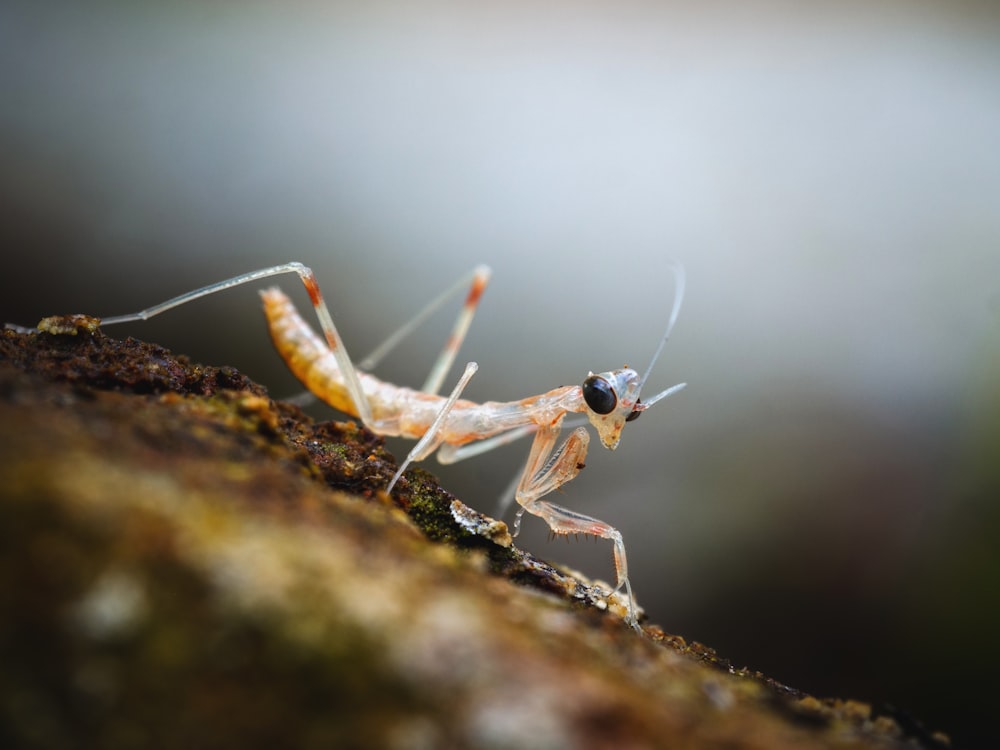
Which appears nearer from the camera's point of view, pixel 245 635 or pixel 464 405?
pixel 245 635

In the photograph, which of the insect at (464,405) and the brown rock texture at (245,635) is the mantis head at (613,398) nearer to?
the insect at (464,405)

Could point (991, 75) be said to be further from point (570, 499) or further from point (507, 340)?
point (570, 499)

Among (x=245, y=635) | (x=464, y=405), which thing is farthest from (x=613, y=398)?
(x=245, y=635)

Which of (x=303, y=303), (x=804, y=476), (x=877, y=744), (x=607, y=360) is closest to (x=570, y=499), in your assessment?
(x=607, y=360)

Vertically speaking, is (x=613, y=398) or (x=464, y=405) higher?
(x=613, y=398)

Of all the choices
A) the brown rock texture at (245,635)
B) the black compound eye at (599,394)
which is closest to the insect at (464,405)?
the black compound eye at (599,394)

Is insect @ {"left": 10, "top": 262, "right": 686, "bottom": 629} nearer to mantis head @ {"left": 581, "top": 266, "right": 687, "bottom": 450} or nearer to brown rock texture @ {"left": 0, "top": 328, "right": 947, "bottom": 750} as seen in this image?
mantis head @ {"left": 581, "top": 266, "right": 687, "bottom": 450}

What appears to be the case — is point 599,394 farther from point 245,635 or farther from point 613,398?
point 245,635

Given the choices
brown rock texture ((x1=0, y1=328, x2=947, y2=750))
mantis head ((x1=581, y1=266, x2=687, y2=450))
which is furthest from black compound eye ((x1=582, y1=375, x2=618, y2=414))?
brown rock texture ((x1=0, y1=328, x2=947, y2=750))

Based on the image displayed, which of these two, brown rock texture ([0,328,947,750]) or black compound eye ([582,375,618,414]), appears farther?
black compound eye ([582,375,618,414])
